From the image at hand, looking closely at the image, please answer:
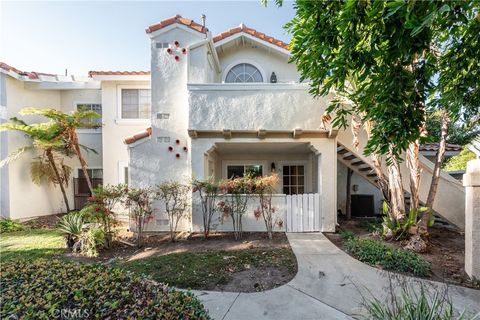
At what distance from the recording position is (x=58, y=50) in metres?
8.02

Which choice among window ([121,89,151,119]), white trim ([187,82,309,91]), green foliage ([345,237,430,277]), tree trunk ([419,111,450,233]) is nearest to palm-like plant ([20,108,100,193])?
window ([121,89,151,119])

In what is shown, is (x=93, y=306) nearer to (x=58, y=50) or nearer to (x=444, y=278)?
(x=444, y=278)

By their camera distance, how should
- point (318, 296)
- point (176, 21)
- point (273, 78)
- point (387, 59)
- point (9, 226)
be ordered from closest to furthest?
point (387, 59)
point (318, 296)
point (176, 21)
point (9, 226)
point (273, 78)

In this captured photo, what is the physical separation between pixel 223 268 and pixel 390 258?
398cm

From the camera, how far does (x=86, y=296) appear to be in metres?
2.42

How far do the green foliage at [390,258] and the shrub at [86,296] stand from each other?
4663 mm

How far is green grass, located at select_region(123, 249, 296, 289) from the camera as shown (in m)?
4.66

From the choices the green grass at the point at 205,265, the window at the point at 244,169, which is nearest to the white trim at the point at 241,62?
the window at the point at 244,169

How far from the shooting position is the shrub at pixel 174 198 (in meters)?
7.38

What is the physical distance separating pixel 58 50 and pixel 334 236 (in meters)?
11.7

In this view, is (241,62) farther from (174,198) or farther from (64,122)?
(64,122)

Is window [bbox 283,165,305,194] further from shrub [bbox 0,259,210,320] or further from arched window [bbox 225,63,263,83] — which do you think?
shrub [bbox 0,259,210,320]

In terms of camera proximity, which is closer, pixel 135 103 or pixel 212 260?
pixel 212 260

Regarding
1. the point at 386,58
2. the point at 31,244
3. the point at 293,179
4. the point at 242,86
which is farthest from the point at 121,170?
the point at 386,58
